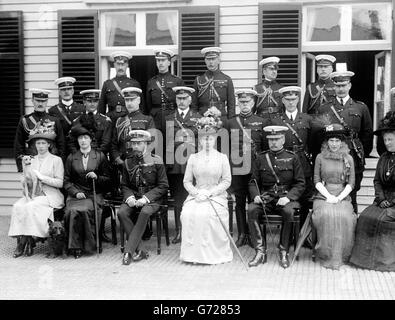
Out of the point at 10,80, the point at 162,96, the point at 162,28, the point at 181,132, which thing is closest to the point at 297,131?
the point at 181,132

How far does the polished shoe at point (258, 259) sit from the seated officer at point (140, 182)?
4.30 feet

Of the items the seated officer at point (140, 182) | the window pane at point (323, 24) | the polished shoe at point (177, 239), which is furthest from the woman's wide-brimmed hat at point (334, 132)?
the window pane at point (323, 24)

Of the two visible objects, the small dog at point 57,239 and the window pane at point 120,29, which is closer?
the small dog at point 57,239

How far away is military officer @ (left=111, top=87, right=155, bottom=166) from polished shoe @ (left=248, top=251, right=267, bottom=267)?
2135 millimetres

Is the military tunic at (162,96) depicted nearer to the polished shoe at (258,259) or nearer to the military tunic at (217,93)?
the military tunic at (217,93)

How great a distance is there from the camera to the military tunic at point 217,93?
7.35m

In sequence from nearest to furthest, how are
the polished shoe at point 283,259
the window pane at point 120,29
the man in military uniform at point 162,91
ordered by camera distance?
the polished shoe at point 283,259
the man in military uniform at point 162,91
the window pane at point 120,29

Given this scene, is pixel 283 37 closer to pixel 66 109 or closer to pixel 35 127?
pixel 66 109

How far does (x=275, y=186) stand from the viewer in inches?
255

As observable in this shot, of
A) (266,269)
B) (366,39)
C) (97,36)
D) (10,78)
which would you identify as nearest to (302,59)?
(366,39)

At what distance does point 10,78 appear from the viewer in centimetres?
909

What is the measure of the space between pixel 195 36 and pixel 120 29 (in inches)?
51.4

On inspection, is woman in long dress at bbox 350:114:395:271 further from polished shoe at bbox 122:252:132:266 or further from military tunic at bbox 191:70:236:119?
polished shoe at bbox 122:252:132:266
